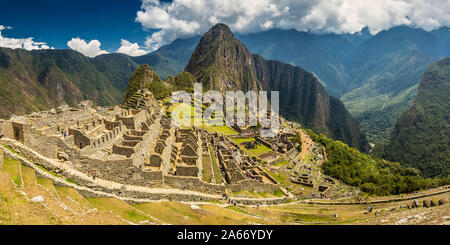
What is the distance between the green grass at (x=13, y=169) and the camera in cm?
1695

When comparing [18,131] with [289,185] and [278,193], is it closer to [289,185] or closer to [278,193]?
[278,193]

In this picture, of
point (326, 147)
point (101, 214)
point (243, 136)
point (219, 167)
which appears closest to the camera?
point (101, 214)

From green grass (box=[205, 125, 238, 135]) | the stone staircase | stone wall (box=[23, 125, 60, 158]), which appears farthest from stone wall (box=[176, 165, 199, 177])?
green grass (box=[205, 125, 238, 135])

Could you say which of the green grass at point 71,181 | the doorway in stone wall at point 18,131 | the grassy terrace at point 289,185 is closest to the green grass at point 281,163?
the grassy terrace at point 289,185

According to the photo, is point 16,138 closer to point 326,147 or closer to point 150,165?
point 150,165

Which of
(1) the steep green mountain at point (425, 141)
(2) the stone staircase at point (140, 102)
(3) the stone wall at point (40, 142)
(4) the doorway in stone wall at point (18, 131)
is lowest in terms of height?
(1) the steep green mountain at point (425, 141)

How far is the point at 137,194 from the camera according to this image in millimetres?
22281

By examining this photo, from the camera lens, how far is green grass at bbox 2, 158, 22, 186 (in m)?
17.0

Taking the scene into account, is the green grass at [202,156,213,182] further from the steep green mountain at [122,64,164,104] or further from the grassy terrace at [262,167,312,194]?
the steep green mountain at [122,64,164,104]

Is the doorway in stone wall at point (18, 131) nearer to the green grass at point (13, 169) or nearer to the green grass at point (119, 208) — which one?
the green grass at point (13, 169)

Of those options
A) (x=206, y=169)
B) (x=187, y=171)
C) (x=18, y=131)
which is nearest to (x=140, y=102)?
(x=206, y=169)
